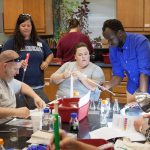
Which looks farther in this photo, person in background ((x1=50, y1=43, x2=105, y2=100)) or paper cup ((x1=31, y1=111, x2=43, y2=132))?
person in background ((x1=50, y1=43, x2=105, y2=100))

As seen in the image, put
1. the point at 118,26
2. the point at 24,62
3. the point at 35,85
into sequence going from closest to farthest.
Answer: the point at 118,26
the point at 24,62
the point at 35,85

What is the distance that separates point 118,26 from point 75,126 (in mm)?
970

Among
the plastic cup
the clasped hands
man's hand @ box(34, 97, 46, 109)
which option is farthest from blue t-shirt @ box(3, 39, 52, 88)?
the plastic cup

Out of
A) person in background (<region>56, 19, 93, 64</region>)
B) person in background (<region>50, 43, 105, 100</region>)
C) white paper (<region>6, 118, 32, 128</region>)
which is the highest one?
person in background (<region>56, 19, 93, 64</region>)

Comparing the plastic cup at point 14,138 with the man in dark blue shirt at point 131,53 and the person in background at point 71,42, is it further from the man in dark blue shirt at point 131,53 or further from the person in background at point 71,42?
the person in background at point 71,42

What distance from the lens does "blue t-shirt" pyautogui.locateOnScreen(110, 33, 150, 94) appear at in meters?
2.74

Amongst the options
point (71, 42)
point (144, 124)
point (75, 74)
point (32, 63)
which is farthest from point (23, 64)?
point (144, 124)

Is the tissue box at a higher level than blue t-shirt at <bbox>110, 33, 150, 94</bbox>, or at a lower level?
lower

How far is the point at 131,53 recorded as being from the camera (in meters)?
2.80

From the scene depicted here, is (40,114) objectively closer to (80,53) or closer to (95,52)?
(80,53)

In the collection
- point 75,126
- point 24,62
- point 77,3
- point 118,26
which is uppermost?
point 77,3

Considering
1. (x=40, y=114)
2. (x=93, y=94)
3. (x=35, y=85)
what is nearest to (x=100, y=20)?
(x=35, y=85)

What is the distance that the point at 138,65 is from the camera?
9.17ft

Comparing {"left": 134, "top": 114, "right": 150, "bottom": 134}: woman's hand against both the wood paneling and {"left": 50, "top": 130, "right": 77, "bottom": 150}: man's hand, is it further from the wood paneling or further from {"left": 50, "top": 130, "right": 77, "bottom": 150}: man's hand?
the wood paneling
